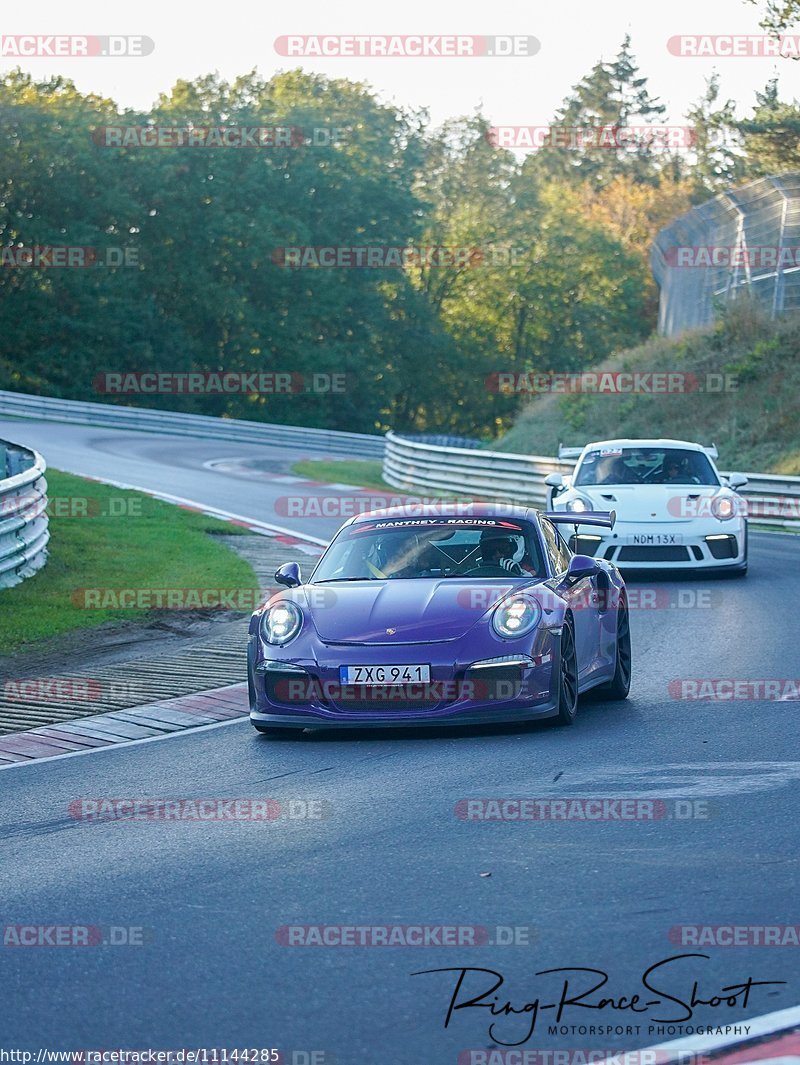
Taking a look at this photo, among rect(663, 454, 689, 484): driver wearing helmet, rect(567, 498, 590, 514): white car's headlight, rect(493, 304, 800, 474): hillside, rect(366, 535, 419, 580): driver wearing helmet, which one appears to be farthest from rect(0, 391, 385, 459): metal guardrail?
rect(366, 535, 419, 580): driver wearing helmet

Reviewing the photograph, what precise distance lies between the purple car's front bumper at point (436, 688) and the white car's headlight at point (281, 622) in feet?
0.79

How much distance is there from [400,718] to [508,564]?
153 centimetres

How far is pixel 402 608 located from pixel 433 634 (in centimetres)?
35

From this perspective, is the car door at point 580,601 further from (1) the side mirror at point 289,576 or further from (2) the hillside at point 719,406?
(2) the hillside at point 719,406

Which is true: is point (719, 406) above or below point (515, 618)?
below

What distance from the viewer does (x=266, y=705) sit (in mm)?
9328

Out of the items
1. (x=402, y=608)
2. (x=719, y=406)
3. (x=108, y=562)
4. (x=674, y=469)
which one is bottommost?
(x=108, y=562)

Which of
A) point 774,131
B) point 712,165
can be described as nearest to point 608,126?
point 712,165

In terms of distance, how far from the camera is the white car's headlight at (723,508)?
17.7m

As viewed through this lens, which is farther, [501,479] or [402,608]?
[501,479]

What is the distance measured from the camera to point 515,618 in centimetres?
920

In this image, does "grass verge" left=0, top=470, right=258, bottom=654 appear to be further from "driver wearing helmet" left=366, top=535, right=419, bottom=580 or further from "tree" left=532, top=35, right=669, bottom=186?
"tree" left=532, top=35, right=669, bottom=186

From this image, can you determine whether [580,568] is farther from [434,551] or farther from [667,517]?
[667,517]

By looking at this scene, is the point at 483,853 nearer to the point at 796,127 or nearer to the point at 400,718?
the point at 400,718
